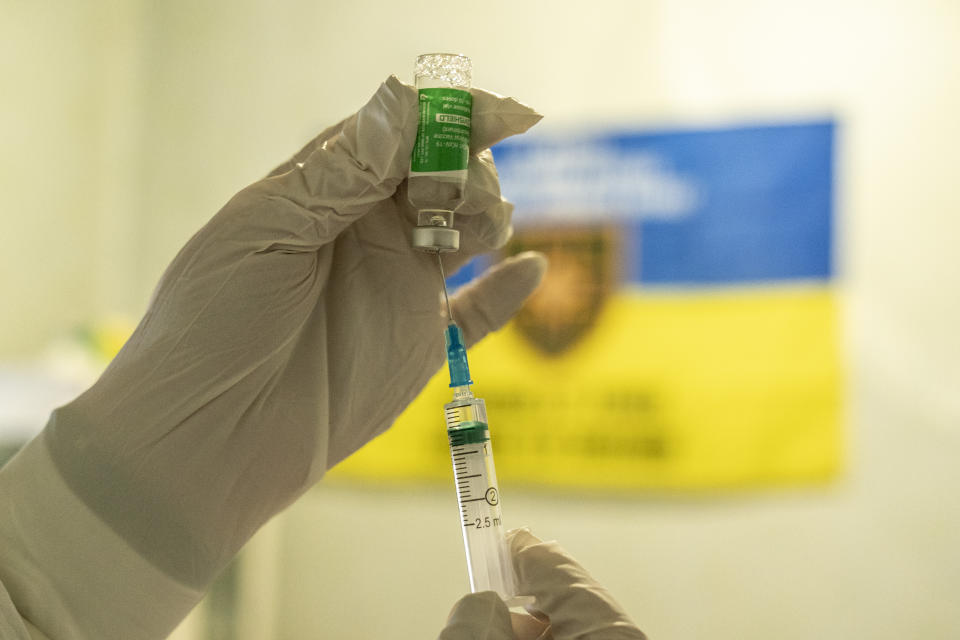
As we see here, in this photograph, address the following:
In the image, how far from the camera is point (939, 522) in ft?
6.25

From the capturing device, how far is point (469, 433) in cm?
80

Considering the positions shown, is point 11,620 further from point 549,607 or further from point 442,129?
point 442,129

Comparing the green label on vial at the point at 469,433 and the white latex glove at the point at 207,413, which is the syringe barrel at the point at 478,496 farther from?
the white latex glove at the point at 207,413

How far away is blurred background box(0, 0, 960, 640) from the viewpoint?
6.37ft

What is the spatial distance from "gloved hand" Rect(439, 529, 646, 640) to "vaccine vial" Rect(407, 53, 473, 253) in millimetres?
321

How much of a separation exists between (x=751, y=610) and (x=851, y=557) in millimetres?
275

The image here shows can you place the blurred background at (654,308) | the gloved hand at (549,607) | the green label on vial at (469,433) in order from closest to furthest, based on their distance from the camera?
the gloved hand at (549,607), the green label on vial at (469,433), the blurred background at (654,308)

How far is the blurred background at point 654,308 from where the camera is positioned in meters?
1.94

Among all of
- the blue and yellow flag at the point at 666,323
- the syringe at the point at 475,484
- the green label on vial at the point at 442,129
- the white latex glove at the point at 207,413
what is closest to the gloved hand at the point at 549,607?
the syringe at the point at 475,484

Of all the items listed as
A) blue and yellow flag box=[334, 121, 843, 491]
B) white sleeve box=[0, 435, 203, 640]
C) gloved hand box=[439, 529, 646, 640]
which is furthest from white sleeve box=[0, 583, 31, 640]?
blue and yellow flag box=[334, 121, 843, 491]

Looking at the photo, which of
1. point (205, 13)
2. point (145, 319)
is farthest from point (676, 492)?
point (205, 13)

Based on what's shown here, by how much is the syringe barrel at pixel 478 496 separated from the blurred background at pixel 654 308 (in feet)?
4.32

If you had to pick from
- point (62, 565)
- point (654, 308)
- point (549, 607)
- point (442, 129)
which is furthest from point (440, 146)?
point (654, 308)

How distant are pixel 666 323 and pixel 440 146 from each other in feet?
4.74
